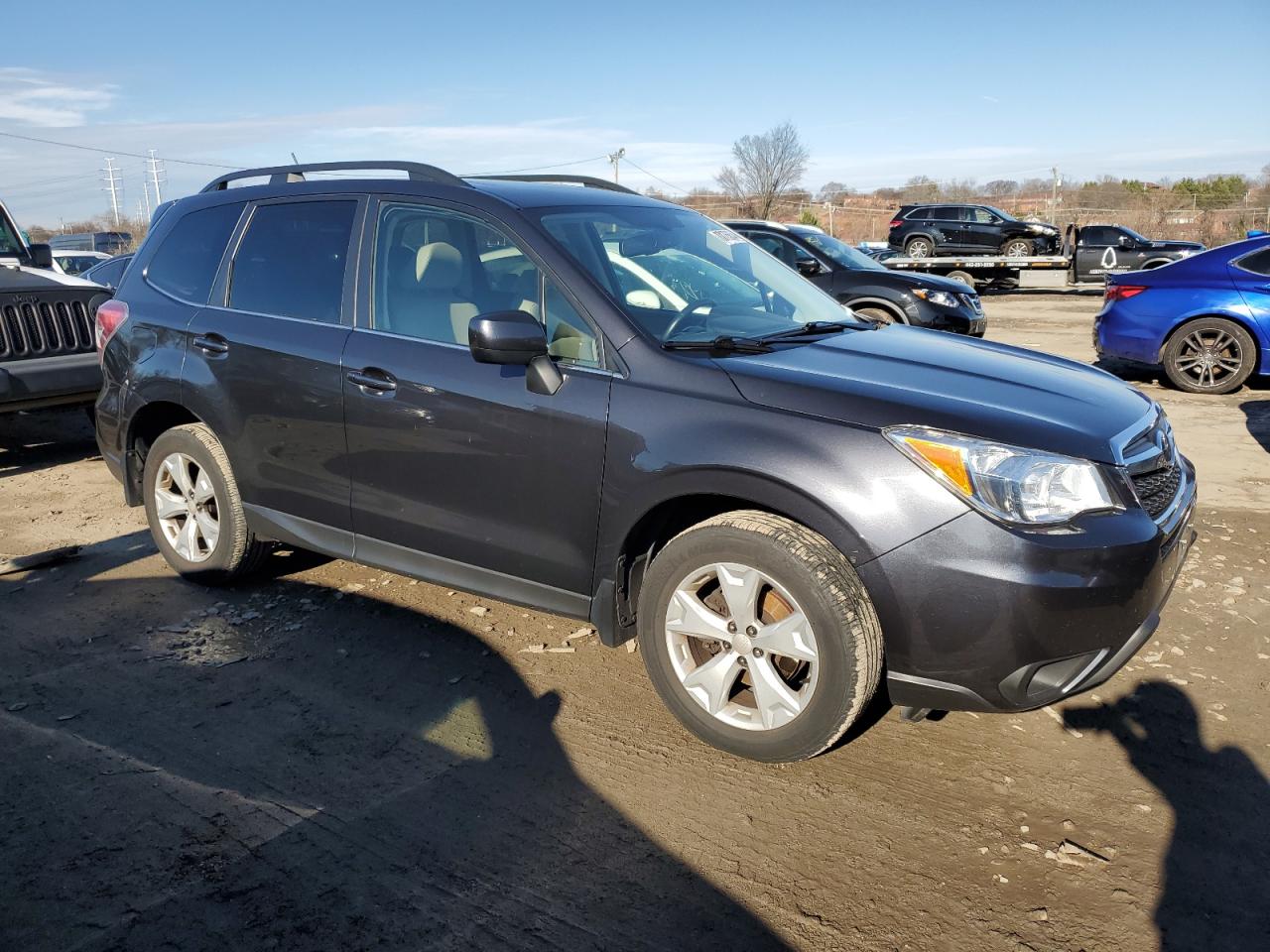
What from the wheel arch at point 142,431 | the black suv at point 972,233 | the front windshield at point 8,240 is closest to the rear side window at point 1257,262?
the wheel arch at point 142,431

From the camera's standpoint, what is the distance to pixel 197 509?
4.82 metres

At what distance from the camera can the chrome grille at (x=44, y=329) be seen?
286 inches

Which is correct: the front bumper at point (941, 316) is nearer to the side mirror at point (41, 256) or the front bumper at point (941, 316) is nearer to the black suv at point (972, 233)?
the side mirror at point (41, 256)

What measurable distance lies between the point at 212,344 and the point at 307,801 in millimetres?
2353

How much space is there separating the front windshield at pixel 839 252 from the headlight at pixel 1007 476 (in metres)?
8.76

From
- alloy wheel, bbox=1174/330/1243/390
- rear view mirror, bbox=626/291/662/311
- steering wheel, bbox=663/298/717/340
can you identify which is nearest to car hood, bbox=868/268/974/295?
alloy wheel, bbox=1174/330/1243/390

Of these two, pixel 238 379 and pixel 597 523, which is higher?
pixel 238 379

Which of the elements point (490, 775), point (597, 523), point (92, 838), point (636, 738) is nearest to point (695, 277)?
point (597, 523)

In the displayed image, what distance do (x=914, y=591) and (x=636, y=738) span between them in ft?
3.78

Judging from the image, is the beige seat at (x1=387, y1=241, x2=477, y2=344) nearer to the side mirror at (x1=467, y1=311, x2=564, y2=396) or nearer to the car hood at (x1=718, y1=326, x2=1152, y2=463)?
the side mirror at (x1=467, y1=311, x2=564, y2=396)

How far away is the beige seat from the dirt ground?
1332 mm

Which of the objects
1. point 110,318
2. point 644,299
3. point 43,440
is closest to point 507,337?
point 644,299

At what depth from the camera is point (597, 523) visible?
339 cm

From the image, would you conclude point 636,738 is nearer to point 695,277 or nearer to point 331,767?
point 331,767
